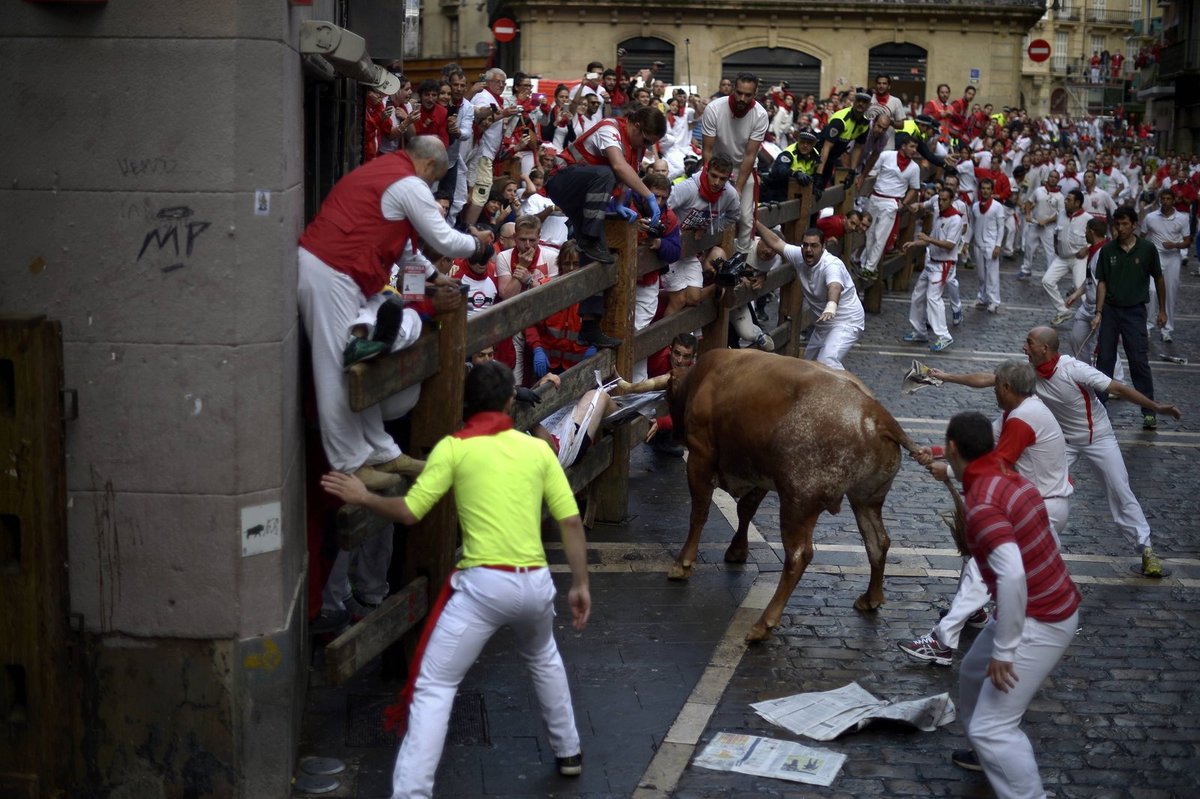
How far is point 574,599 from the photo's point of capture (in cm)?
668

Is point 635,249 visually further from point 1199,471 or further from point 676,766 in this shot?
point 1199,471

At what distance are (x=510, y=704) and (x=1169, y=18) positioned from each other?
67673mm

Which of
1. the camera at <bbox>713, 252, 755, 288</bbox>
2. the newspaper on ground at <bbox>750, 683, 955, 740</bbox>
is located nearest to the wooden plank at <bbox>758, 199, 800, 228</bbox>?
the camera at <bbox>713, 252, 755, 288</bbox>

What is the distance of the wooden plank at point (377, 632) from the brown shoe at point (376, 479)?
1.94 feet

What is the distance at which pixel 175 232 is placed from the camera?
611 centimetres

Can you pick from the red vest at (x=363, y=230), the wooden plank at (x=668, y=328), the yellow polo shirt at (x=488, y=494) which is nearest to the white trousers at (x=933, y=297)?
the wooden plank at (x=668, y=328)

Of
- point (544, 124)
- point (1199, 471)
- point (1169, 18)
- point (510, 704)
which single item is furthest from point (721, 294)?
point (1169, 18)

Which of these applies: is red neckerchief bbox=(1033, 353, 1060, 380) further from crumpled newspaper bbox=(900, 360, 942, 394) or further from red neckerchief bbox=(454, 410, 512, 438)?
red neckerchief bbox=(454, 410, 512, 438)

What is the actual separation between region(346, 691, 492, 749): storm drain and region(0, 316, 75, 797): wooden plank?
1.45 metres

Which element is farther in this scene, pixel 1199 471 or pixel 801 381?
pixel 1199 471

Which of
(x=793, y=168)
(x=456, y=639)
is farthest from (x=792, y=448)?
(x=793, y=168)

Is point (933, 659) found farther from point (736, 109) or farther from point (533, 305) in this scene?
point (736, 109)

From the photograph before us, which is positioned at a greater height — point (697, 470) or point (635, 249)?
point (635, 249)

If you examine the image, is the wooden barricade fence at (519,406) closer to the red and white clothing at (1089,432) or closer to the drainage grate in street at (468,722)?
the drainage grate in street at (468,722)
